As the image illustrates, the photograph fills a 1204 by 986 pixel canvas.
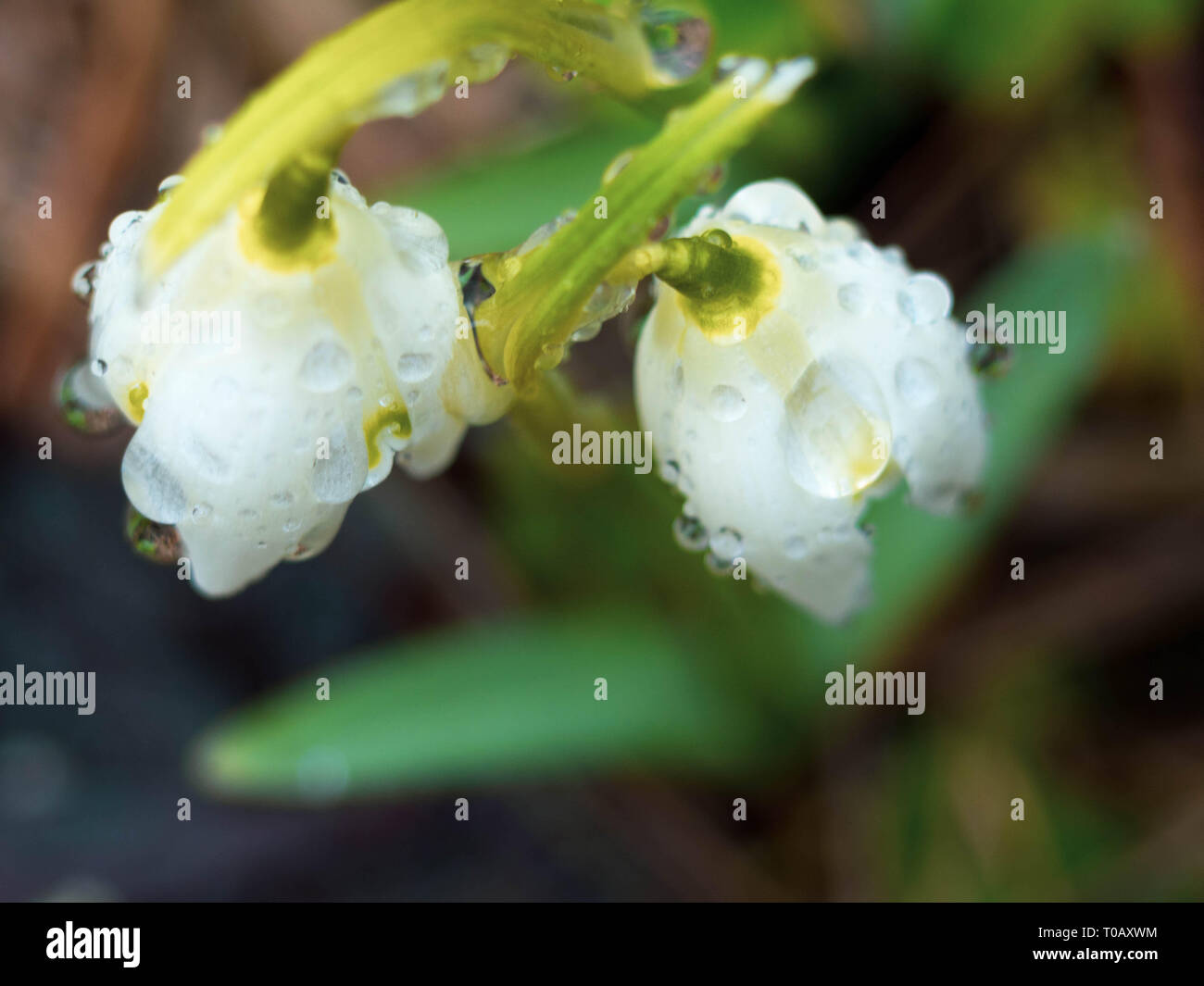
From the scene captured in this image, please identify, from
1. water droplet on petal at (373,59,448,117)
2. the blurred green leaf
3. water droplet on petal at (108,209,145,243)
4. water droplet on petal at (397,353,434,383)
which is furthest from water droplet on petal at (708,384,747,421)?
the blurred green leaf

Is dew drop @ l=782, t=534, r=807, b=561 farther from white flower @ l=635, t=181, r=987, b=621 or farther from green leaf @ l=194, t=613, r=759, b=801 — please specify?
green leaf @ l=194, t=613, r=759, b=801

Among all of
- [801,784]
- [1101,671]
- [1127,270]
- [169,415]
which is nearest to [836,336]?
[169,415]

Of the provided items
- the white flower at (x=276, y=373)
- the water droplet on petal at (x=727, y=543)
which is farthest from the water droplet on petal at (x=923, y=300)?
the white flower at (x=276, y=373)

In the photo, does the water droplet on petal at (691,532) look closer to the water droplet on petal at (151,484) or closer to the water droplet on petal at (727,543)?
the water droplet on petal at (727,543)

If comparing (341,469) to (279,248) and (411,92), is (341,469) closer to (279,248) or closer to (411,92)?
(279,248)
